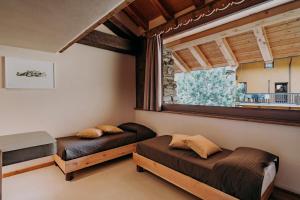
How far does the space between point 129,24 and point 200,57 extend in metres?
1.69

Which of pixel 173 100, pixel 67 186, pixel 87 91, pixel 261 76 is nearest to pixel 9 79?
pixel 87 91

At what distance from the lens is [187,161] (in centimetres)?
191

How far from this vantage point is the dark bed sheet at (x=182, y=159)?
1759 millimetres

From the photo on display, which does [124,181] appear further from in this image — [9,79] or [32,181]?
[9,79]

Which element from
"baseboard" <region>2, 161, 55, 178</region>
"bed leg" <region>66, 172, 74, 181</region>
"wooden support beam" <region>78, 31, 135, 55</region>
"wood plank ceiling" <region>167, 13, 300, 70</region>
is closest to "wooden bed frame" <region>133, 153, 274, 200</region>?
"bed leg" <region>66, 172, 74, 181</region>

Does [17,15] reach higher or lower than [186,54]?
lower

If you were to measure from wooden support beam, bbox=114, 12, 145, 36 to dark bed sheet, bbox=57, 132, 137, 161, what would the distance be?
2.19 meters

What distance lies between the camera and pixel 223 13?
246cm

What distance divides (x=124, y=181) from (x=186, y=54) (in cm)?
247

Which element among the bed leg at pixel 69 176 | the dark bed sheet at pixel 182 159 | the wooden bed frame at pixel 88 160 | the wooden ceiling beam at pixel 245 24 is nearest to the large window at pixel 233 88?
the wooden ceiling beam at pixel 245 24

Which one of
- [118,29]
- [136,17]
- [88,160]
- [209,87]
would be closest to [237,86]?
[209,87]

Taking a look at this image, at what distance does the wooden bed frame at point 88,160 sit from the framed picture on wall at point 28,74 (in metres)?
1.14

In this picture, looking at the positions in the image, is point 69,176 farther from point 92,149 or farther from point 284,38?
point 284,38

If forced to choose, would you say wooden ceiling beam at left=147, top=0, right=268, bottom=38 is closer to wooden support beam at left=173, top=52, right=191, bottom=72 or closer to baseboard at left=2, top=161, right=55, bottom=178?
wooden support beam at left=173, top=52, right=191, bottom=72
